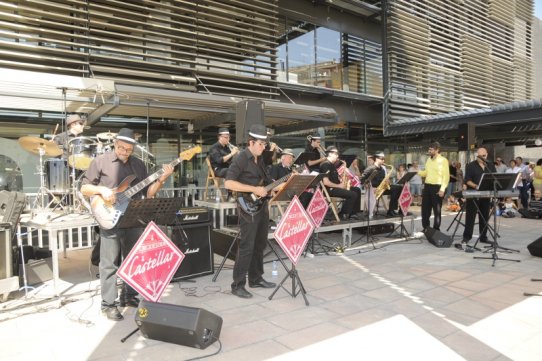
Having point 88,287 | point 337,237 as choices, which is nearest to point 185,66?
point 337,237

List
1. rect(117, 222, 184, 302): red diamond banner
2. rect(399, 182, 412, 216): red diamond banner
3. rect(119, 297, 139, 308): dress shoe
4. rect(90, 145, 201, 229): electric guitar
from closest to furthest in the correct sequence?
rect(117, 222, 184, 302): red diamond banner → rect(90, 145, 201, 229): electric guitar → rect(119, 297, 139, 308): dress shoe → rect(399, 182, 412, 216): red diamond banner

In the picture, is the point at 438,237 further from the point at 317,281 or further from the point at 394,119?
the point at 394,119

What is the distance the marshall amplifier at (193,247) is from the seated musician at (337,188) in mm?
3126

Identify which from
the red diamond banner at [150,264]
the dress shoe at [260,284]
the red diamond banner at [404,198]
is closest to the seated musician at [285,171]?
the red diamond banner at [404,198]

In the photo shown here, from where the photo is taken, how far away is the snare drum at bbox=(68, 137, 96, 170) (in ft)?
20.8

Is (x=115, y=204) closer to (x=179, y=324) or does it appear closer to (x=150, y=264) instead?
(x=150, y=264)

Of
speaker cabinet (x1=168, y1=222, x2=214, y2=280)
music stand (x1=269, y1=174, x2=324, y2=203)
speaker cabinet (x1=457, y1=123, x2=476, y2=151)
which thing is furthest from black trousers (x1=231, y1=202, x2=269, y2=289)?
speaker cabinet (x1=457, y1=123, x2=476, y2=151)

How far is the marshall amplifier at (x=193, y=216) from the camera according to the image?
19.0 ft

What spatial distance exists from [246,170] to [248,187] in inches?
10.6

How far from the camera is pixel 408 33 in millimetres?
14891

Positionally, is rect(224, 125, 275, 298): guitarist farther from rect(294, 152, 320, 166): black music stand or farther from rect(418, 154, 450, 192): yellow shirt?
rect(418, 154, 450, 192): yellow shirt

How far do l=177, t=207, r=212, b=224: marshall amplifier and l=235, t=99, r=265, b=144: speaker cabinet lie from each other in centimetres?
168

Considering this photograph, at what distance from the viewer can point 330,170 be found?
330 inches

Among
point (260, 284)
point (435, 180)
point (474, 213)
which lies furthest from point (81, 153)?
point (474, 213)
